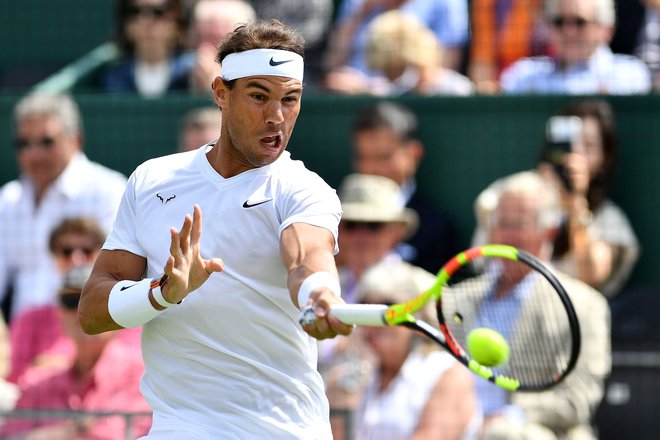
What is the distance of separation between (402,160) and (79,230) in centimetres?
197

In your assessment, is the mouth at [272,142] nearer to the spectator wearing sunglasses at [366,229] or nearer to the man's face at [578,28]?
the spectator wearing sunglasses at [366,229]

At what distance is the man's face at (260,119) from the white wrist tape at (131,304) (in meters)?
0.48

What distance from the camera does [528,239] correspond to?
6879mm

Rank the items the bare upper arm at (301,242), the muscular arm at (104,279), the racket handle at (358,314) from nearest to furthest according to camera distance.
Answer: the racket handle at (358,314)
the bare upper arm at (301,242)
the muscular arm at (104,279)

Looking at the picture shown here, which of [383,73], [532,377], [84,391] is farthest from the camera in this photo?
[383,73]

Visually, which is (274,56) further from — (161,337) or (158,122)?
(158,122)

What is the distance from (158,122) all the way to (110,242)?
4407 mm

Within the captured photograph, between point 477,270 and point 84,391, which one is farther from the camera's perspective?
point 84,391

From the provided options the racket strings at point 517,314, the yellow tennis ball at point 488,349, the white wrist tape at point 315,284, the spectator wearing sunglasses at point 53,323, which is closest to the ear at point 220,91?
the white wrist tape at point 315,284

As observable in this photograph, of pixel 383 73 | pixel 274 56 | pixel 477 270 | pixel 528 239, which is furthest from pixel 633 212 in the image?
pixel 274 56

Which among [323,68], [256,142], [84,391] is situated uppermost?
[256,142]

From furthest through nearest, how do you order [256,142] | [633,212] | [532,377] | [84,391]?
1. [633,212]
2. [84,391]
3. [532,377]
4. [256,142]

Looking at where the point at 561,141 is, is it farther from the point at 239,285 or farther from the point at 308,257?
the point at 308,257

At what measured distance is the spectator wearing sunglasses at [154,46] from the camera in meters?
8.77
